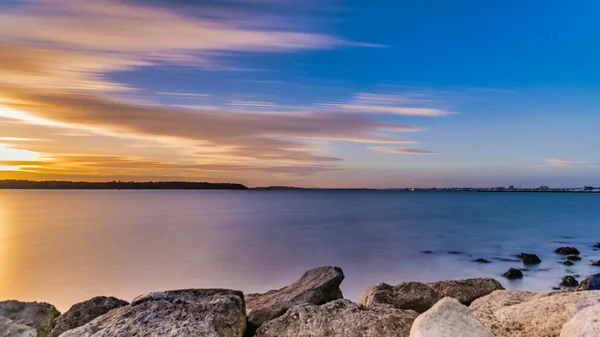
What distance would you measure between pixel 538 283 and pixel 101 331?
1867cm

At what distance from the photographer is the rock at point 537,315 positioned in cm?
529

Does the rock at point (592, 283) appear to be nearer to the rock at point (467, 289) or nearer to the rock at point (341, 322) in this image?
the rock at point (467, 289)

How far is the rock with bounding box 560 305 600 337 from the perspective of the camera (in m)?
4.10

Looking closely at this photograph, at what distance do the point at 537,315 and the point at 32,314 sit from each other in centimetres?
755

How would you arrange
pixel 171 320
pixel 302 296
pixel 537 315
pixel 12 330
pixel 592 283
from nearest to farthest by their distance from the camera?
pixel 171 320
pixel 537 315
pixel 12 330
pixel 302 296
pixel 592 283

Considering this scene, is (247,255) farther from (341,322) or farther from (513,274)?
(341,322)

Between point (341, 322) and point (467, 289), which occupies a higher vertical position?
point (341, 322)

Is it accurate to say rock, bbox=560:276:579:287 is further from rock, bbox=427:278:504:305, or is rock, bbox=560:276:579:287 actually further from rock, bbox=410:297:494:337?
rock, bbox=410:297:494:337

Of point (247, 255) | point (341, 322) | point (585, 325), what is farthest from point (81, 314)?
point (247, 255)

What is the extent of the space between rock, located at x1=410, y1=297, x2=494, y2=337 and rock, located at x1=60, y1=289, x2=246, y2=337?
2313mm

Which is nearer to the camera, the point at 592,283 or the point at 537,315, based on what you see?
the point at 537,315

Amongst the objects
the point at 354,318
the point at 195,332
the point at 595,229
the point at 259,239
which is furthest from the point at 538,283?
the point at 595,229

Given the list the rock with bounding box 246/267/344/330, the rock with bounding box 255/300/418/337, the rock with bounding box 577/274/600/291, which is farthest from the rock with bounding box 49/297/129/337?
the rock with bounding box 577/274/600/291

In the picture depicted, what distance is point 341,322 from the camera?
18.6 ft
